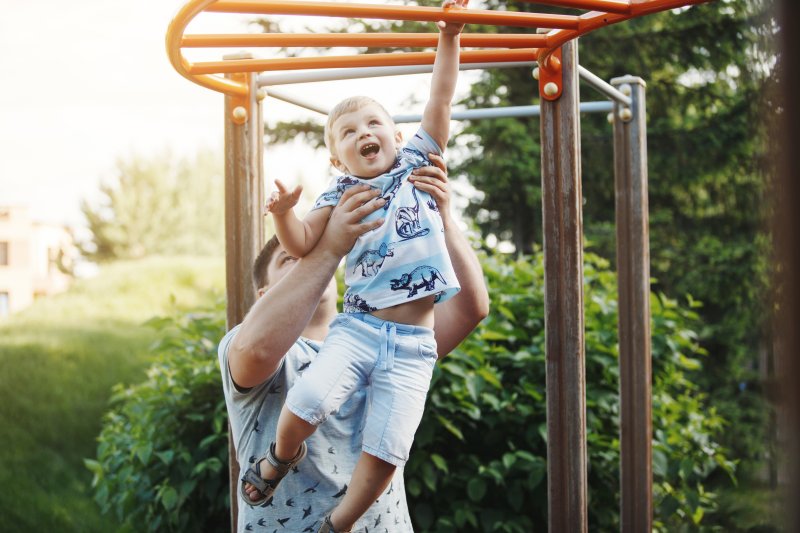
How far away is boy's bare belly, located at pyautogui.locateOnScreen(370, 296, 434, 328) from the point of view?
158 cm

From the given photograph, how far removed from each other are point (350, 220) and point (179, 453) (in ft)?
6.96

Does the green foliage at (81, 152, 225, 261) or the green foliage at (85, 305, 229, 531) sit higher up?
the green foliage at (81, 152, 225, 261)

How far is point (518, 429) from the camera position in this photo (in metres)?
3.46

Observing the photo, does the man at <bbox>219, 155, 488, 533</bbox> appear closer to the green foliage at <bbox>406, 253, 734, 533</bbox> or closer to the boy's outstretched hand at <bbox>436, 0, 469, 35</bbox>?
the boy's outstretched hand at <bbox>436, 0, 469, 35</bbox>

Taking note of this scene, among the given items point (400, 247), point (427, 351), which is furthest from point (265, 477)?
point (400, 247)

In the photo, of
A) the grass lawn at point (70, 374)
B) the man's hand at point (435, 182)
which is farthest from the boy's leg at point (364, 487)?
the grass lawn at point (70, 374)

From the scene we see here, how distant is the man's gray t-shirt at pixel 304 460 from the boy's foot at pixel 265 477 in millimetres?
62

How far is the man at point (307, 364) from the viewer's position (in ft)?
5.15

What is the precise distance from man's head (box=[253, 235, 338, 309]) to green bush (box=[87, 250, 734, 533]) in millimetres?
1339

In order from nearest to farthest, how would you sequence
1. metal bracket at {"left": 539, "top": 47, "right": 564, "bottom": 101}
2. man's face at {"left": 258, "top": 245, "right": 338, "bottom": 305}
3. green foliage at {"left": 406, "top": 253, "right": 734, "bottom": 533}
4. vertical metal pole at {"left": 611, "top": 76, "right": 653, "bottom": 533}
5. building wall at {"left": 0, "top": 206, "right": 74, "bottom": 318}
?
man's face at {"left": 258, "top": 245, "right": 338, "bottom": 305}
metal bracket at {"left": 539, "top": 47, "right": 564, "bottom": 101}
vertical metal pole at {"left": 611, "top": 76, "right": 653, "bottom": 533}
green foliage at {"left": 406, "top": 253, "right": 734, "bottom": 533}
building wall at {"left": 0, "top": 206, "right": 74, "bottom": 318}

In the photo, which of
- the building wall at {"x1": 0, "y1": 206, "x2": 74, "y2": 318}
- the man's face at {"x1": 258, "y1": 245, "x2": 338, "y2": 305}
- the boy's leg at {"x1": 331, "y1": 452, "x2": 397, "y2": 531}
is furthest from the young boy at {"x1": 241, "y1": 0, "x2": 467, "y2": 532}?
the building wall at {"x1": 0, "y1": 206, "x2": 74, "y2": 318}

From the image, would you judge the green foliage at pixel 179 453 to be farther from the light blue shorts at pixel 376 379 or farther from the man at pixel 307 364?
the light blue shorts at pixel 376 379

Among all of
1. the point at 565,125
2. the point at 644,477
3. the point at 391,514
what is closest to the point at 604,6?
the point at 565,125

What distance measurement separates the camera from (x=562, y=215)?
1.96 metres
